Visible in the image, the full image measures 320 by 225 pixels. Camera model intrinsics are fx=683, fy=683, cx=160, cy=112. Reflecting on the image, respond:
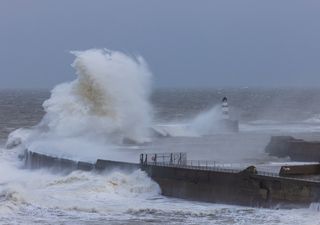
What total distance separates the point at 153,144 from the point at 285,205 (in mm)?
15681

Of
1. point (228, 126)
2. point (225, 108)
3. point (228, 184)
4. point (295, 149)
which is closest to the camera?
point (228, 184)

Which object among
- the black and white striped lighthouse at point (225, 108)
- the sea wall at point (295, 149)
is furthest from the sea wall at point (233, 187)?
the black and white striped lighthouse at point (225, 108)

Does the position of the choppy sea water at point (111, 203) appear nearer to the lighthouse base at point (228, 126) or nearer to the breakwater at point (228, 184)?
the breakwater at point (228, 184)

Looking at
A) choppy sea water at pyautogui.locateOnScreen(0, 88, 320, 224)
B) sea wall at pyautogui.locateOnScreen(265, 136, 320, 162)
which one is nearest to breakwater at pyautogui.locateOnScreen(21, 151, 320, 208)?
choppy sea water at pyautogui.locateOnScreen(0, 88, 320, 224)

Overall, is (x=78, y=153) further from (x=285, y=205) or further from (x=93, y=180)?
(x=285, y=205)

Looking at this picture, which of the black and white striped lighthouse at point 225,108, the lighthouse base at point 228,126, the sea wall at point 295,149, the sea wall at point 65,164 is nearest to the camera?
the sea wall at point 65,164

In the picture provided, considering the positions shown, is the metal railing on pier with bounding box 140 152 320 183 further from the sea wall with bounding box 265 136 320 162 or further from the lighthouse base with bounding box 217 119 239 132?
the lighthouse base with bounding box 217 119 239 132

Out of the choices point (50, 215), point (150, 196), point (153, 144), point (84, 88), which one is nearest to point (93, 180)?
point (150, 196)

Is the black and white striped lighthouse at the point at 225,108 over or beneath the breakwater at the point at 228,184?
over

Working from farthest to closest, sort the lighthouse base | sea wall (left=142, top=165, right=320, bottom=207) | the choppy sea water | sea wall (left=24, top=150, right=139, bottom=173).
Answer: the lighthouse base → sea wall (left=24, top=150, right=139, bottom=173) → sea wall (left=142, top=165, right=320, bottom=207) → the choppy sea water

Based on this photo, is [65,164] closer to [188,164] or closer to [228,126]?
[188,164]

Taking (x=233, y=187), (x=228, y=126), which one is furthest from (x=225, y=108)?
(x=233, y=187)

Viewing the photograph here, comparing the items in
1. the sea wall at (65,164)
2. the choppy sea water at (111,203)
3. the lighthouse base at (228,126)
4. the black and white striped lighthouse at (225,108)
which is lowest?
the choppy sea water at (111,203)

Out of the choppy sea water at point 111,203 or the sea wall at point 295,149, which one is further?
the sea wall at point 295,149
